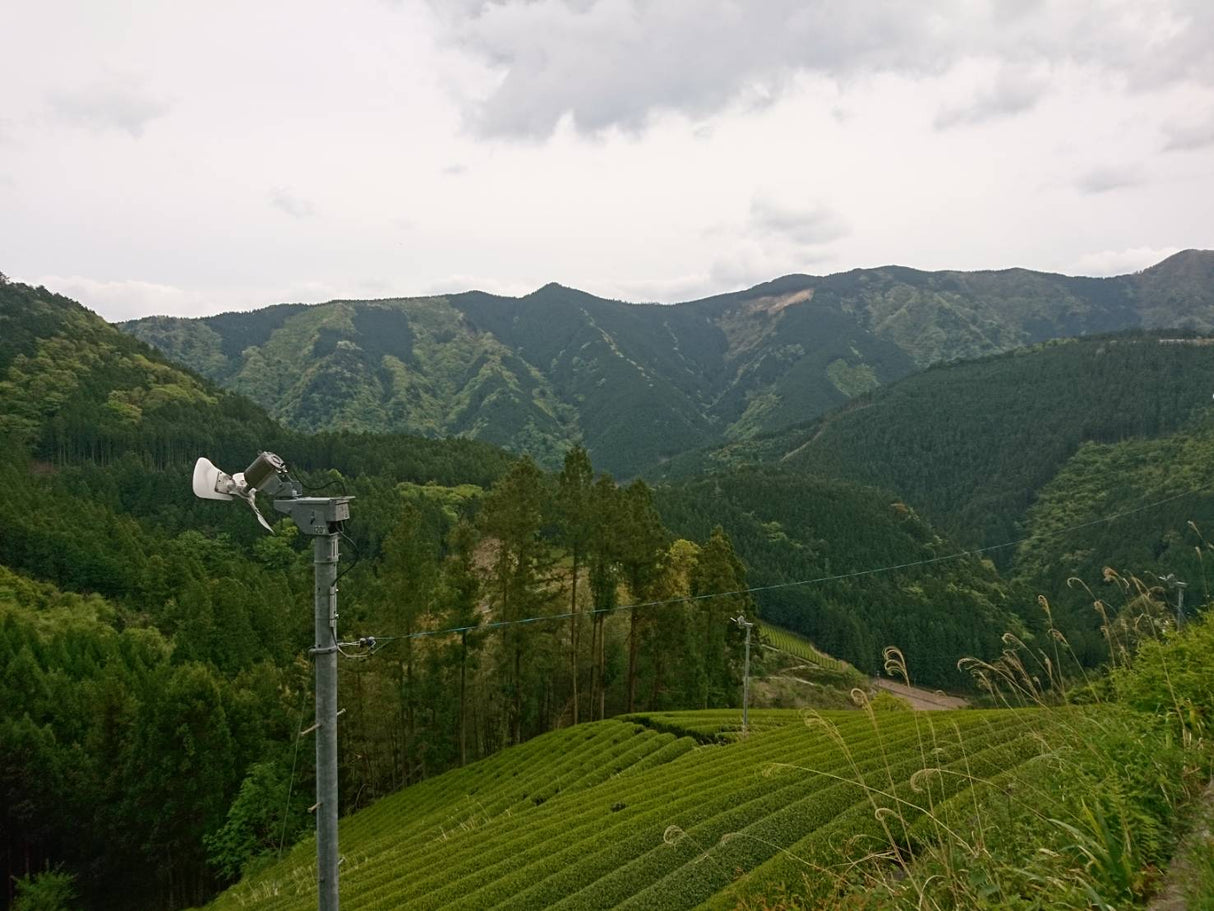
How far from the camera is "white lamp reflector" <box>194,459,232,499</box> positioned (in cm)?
852

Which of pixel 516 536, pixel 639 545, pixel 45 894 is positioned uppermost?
pixel 516 536

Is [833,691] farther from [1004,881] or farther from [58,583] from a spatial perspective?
Result: [58,583]

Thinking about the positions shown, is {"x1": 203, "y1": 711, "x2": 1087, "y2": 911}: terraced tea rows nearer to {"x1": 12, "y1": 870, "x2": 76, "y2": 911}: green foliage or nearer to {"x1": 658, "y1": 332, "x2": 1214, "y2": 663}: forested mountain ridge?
{"x1": 12, "y1": 870, "x2": 76, "y2": 911}: green foliage

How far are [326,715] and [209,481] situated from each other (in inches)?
133

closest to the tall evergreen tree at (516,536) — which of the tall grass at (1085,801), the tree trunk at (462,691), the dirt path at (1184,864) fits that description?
the tree trunk at (462,691)

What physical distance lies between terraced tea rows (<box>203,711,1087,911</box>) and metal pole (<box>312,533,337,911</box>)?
4.36 m

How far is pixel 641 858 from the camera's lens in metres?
12.6

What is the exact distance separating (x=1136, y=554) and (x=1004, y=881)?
510ft

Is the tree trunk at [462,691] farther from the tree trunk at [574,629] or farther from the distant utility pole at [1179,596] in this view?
the distant utility pole at [1179,596]

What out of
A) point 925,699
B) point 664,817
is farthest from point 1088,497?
point 664,817

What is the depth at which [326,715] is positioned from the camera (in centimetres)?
793

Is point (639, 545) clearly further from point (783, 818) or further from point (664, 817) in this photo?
point (783, 818)

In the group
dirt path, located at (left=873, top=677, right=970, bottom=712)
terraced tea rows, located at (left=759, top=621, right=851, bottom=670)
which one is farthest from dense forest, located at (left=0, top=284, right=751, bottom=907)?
terraced tea rows, located at (left=759, top=621, right=851, bottom=670)

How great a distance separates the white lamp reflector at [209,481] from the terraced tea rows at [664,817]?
6909 millimetres
